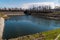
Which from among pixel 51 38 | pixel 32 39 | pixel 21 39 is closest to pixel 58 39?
pixel 51 38

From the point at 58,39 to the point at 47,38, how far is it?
2.38 m

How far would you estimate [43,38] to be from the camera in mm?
23828

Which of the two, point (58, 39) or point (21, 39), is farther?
point (21, 39)

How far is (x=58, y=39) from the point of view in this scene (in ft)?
71.2

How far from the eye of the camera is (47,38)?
2373 centimetres

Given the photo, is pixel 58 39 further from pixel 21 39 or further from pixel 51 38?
pixel 21 39

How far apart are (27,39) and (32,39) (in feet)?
2.55

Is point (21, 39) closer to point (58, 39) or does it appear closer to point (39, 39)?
point (39, 39)

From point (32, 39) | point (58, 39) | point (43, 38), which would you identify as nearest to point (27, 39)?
point (32, 39)

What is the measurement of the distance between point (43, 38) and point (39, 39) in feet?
2.09

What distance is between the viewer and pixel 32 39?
2364 centimetres

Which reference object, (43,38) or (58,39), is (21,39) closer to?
(43,38)

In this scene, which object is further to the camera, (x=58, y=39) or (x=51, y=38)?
(x=51, y=38)

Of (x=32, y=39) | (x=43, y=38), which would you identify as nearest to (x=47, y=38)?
(x=43, y=38)
